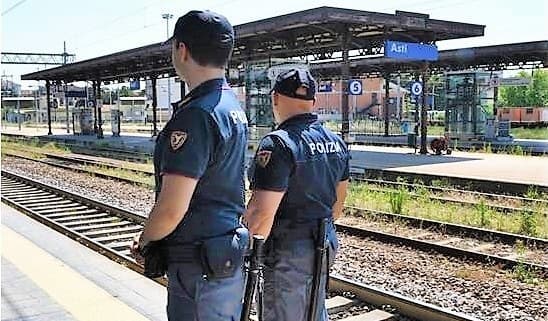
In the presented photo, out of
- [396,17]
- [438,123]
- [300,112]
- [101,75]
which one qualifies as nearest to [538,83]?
[438,123]

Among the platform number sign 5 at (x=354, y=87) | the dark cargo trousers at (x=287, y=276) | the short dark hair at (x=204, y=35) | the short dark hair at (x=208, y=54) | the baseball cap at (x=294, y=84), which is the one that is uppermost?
the platform number sign 5 at (x=354, y=87)

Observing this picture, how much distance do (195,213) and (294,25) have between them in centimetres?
1806

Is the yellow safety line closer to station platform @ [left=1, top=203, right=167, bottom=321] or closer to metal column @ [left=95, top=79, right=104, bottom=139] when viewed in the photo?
station platform @ [left=1, top=203, right=167, bottom=321]

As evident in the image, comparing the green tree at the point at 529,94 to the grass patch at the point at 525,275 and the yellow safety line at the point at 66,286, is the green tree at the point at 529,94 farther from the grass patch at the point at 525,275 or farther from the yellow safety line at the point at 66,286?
the yellow safety line at the point at 66,286

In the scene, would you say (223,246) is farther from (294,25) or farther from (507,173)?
(294,25)

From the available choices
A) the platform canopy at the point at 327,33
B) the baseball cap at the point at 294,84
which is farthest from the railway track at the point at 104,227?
the platform canopy at the point at 327,33

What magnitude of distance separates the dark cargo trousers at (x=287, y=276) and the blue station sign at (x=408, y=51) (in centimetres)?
1700

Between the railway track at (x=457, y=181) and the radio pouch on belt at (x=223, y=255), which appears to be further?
the railway track at (x=457, y=181)

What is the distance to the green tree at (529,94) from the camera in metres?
66.4

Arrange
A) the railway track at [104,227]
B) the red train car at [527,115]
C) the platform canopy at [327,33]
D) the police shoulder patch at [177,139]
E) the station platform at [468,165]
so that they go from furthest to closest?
1. the red train car at [527,115]
2. the platform canopy at [327,33]
3. the station platform at [468,165]
4. the railway track at [104,227]
5. the police shoulder patch at [177,139]

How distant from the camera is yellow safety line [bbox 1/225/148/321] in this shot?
17.0 feet

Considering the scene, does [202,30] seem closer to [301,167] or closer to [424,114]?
[301,167]

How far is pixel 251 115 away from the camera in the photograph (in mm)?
22438

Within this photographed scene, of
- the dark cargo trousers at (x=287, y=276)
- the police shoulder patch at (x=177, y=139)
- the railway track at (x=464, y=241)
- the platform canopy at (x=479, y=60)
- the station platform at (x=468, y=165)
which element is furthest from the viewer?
the platform canopy at (x=479, y=60)
